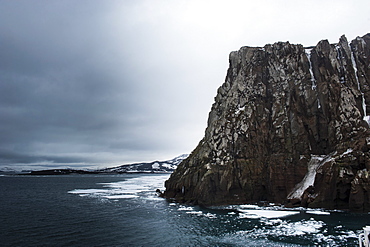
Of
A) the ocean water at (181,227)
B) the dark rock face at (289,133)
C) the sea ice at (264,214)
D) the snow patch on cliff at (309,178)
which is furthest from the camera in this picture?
the snow patch on cliff at (309,178)

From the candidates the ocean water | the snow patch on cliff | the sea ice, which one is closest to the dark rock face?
the snow patch on cliff

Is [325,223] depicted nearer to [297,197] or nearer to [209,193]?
[297,197]

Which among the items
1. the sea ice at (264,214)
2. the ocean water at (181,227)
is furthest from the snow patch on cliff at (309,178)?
the sea ice at (264,214)

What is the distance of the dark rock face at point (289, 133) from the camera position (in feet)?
166

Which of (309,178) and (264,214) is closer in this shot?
(264,214)

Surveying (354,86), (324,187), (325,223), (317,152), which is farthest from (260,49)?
(325,223)

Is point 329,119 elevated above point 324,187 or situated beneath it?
elevated above

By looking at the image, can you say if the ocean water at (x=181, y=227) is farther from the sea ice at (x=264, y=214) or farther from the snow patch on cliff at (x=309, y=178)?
the snow patch on cliff at (x=309, y=178)

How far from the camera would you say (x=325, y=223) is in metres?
36.8

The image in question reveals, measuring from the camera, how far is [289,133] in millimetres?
58812

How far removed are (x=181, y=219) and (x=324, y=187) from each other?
27430 mm

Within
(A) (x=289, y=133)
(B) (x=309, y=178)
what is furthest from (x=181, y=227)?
(A) (x=289, y=133)

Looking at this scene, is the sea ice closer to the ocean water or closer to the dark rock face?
the ocean water

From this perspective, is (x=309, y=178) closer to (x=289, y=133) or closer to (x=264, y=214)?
(x=289, y=133)
